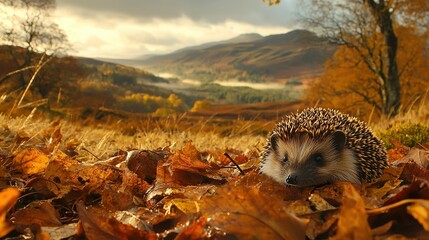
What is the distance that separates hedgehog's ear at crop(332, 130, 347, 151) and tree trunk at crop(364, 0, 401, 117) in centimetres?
2286

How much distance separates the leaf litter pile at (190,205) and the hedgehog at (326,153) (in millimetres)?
343

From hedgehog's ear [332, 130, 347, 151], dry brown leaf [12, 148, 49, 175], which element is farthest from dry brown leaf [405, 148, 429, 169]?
dry brown leaf [12, 148, 49, 175]

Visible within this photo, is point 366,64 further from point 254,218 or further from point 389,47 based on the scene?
point 254,218

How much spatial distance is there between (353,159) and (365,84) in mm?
37637

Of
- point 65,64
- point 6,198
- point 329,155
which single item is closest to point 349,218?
point 6,198

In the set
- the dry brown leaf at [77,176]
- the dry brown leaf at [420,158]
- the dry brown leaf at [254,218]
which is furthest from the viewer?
the dry brown leaf at [420,158]

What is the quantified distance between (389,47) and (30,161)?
27967mm

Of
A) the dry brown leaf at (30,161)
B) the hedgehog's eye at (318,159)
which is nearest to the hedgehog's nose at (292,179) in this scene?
the hedgehog's eye at (318,159)

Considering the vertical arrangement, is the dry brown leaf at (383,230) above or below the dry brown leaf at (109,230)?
above

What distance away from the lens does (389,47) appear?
2842 centimetres

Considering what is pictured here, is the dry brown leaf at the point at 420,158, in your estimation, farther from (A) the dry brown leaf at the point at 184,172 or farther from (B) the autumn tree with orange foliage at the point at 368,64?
(B) the autumn tree with orange foliage at the point at 368,64

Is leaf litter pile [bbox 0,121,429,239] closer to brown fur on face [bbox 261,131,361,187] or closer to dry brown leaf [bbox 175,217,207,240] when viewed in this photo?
dry brown leaf [bbox 175,217,207,240]

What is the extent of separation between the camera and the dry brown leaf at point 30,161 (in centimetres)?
416

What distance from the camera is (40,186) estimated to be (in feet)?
12.1
